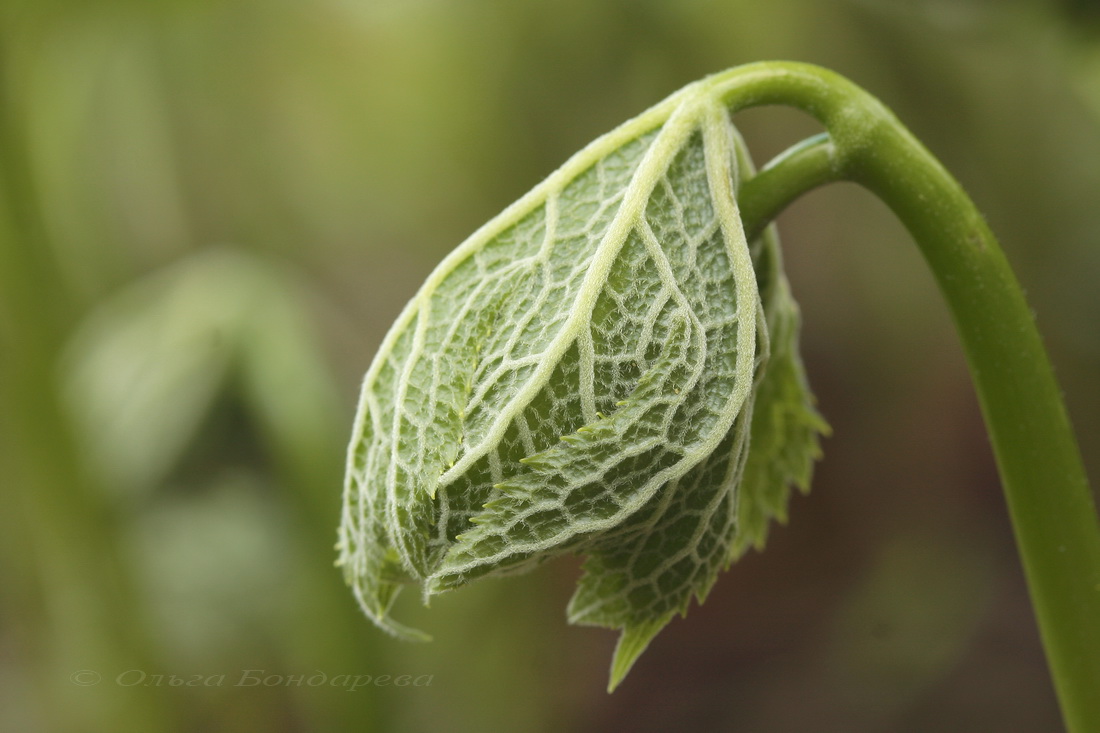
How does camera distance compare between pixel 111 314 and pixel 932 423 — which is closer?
pixel 111 314

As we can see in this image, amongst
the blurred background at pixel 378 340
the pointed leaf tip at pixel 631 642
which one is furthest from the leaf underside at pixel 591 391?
the blurred background at pixel 378 340

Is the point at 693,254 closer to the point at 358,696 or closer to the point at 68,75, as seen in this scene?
the point at 358,696

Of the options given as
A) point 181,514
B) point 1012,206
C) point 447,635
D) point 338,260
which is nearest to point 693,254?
point 181,514

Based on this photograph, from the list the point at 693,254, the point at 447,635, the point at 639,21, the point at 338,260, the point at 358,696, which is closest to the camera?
the point at 693,254

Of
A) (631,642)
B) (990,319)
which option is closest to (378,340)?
(631,642)

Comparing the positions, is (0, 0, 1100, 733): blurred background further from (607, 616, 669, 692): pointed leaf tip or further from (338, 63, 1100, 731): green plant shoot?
(607, 616, 669, 692): pointed leaf tip

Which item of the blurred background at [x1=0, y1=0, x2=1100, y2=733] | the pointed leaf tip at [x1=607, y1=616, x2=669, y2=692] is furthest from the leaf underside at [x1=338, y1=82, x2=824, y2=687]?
the blurred background at [x1=0, y1=0, x2=1100, y2=733]

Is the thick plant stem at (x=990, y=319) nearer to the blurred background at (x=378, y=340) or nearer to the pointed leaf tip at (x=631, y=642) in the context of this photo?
the pointed leaf tip at (x=631, y=642)
